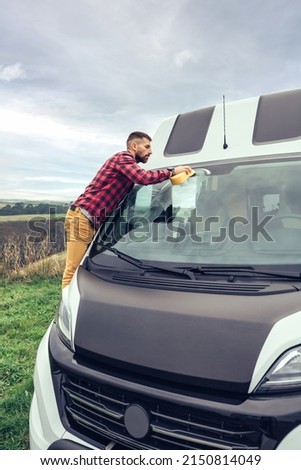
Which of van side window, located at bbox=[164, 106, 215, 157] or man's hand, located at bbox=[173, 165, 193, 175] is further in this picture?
van side window, located at bbox=[164, 106, 215, 157]

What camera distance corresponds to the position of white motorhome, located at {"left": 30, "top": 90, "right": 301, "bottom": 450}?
5.18 ft

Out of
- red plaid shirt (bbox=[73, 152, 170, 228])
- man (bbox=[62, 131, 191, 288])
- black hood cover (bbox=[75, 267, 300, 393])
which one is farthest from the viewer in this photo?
man (bbox=[62, 131, 191, 288])

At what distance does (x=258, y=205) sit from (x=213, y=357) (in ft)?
3.84

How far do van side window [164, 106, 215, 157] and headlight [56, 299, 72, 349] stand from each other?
1.66m

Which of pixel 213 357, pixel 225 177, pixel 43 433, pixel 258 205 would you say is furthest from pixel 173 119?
pixel 43 433

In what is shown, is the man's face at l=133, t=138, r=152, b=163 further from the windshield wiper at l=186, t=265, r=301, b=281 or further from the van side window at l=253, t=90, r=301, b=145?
the windshield wiper at l=186, t=265, r=301, b=281

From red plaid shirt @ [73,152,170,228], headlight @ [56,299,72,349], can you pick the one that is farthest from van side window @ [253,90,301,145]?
headlight @ [56,299,72,349]

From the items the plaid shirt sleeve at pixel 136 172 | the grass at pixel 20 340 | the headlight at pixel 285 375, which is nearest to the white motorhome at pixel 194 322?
the headlight at pixel 285 375

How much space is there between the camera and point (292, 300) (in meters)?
1.72

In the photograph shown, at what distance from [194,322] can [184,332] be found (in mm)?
65

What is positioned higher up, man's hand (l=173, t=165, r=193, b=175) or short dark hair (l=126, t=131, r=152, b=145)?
short dark hair (l=126, t=131, r=152, b=145)

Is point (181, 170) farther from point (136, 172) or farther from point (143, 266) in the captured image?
point (143, 266)

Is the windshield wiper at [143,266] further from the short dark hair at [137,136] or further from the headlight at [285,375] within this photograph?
the short dark hair at [137,136]

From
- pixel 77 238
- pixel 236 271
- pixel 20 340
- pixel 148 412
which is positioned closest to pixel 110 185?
pixel 77 238
